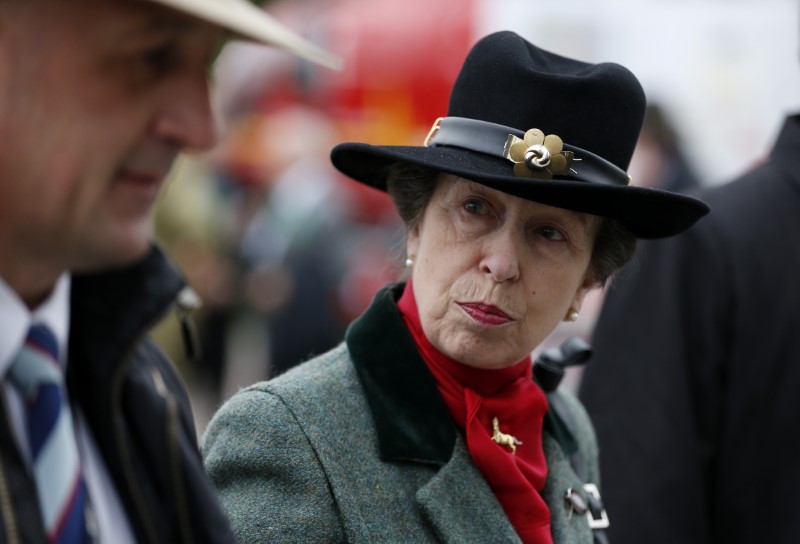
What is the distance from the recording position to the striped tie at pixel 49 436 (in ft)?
5.79

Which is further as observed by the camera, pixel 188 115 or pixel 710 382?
pixel 710 382

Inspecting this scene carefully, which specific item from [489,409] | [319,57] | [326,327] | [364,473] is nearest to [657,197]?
[489,409]

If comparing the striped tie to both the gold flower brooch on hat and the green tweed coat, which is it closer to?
the green tweed coat

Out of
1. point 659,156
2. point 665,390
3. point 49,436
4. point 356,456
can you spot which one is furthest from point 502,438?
point 659,156

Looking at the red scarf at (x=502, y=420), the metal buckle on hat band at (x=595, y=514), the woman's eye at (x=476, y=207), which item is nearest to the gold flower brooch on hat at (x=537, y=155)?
the woman's eye at (x=476, y=207)

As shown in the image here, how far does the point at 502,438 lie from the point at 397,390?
28 centimetres

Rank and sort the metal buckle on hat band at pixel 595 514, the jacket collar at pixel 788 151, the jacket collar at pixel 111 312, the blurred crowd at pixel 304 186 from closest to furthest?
the jacket collar at pixel 111 312
the metal buckle on hat band at pixel 595 514
the jacket collar at pixel 788 151
the blurred crowd at pixel 304 186

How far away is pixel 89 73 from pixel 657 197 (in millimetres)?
1495

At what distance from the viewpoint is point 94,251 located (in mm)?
1764

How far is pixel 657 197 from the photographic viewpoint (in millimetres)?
2773

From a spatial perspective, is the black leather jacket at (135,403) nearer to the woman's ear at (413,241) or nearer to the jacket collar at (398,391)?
the jacket collar at (398,391)

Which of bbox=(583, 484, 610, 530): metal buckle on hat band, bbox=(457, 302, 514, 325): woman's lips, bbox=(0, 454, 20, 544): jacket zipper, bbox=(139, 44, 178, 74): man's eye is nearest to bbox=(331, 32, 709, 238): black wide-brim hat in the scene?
bbox=(457, 302, 514, 325): woman's lips

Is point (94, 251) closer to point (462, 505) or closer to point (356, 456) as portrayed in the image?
point (356, 456)

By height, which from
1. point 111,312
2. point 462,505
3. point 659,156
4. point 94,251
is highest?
point 94,251
